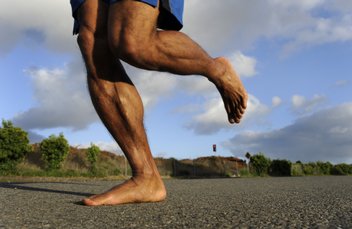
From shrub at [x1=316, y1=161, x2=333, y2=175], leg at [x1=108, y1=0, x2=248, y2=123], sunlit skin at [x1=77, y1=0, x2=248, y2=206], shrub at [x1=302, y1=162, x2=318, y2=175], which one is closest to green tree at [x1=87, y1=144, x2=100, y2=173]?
shrub at [x1=302, y1=162, x2=318, y2=175]

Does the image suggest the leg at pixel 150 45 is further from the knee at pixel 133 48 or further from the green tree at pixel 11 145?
the green tree at pixel 11 145

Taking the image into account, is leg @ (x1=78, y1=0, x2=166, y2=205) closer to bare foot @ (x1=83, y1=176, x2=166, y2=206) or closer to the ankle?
bare foot @ (x1=83, y1=176, x2=166, y2=206)

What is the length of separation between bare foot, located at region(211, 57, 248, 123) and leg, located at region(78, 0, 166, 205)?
499mm

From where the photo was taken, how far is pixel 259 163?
19.8m

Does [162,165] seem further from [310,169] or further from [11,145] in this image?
[11,145]

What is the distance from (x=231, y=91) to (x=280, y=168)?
57.8ft

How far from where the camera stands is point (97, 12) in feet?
7.53

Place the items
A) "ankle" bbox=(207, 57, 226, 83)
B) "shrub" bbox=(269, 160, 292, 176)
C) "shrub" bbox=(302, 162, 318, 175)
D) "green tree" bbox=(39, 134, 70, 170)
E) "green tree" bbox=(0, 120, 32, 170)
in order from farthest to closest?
1. "shrub" bbox=(269, 160, 292, 176)
2. "shrub" bbox=(302, 162, 318, 175)
3. "green tree" bbox=(39, 134, 70, 170)
4. "green tree" bbox=(0, 120, 32, 170)
5. "ankle" bbox=(207, 57, 226, 83)

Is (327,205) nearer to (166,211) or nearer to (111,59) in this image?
(166,211)

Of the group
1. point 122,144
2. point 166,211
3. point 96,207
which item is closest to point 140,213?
point 166,211

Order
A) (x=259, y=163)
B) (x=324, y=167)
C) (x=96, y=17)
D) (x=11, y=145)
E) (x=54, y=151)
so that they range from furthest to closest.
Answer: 1. (x=259, y=163)
2. (x=324, y=167)
3. (x=54, y=151)
4. (x=11, y=145)
5. (x=96, y=17)

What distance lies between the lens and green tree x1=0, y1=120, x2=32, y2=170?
14.3 m

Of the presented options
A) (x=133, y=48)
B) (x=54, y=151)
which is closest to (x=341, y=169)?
(x=54, y=151)

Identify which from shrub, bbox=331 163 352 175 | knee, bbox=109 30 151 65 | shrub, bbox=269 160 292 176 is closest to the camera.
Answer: knee, bbox=109 30 151 65
